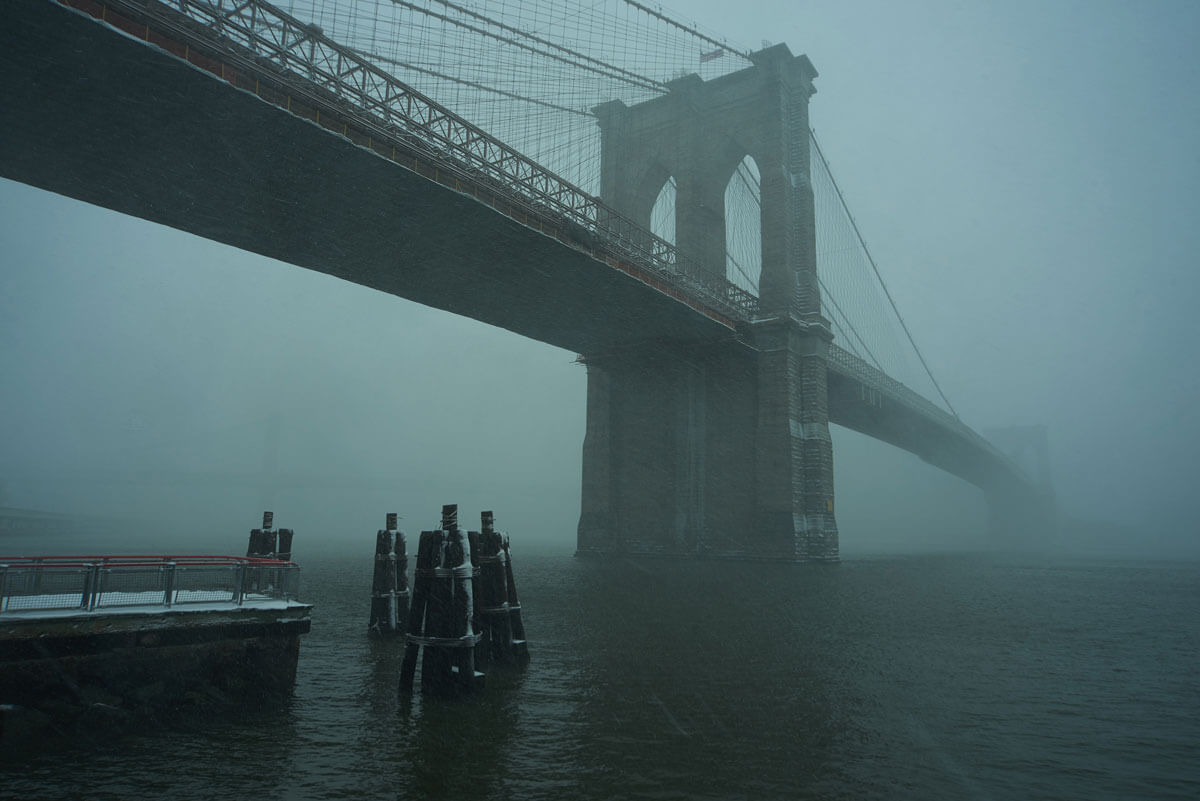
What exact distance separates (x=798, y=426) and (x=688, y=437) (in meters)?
6.80

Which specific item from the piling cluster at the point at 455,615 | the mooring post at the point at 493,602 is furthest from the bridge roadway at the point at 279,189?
the piling cluster at the point at 455,615

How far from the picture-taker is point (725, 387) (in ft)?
149

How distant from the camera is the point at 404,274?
34.3 metres

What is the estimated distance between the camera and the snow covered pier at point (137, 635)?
24.7 feet

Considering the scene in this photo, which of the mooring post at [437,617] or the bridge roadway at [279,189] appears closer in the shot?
the mooring post at [437,617]

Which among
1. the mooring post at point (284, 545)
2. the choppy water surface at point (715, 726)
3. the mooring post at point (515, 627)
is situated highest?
the mooring post at point (284, 545)

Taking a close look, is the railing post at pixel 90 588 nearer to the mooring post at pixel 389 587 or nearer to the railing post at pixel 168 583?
the railing post at pixel 168 583

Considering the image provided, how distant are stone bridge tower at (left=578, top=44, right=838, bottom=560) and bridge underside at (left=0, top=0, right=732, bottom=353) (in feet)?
25.1

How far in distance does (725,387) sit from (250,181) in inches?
1114

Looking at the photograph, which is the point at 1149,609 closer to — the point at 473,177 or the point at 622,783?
the point at 622,783

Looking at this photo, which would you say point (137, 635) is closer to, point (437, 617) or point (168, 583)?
point (168, 583)

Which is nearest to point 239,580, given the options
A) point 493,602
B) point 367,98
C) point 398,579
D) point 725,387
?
point 493,602

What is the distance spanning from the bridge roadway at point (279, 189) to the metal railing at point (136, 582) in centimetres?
1380

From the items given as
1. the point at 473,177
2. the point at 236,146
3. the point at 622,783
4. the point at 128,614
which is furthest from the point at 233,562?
the point at 473,177
